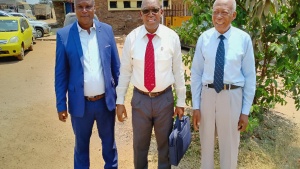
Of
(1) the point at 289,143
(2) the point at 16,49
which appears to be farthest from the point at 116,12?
(1) the point at 289,143

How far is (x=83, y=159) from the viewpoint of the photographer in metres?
3.04

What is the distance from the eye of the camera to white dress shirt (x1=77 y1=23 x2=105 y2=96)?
8.87 feet

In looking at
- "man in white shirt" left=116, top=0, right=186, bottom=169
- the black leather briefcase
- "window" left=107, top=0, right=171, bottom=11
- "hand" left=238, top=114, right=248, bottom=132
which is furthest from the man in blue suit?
"window" left=107, top=0, right=171, bottom=11

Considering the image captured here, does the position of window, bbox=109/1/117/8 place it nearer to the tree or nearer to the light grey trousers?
the tree

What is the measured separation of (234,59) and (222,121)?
23.4 inches

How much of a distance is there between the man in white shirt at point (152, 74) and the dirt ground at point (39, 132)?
1.07 metres

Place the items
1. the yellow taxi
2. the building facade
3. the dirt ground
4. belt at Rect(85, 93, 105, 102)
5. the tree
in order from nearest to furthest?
1. belt at Rect(85, 93, 105, 102)
2. the tree
3. the dirt ground
4. the yellow taxi
5. the building facade

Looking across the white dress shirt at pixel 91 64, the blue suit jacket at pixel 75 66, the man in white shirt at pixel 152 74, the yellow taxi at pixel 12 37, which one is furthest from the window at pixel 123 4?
the man in white shirt at pixel 152 74

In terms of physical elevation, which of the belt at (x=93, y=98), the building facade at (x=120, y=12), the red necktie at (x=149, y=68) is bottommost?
the belt at (x=93, y=98)

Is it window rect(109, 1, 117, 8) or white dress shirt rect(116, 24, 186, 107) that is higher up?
window rect(109, 1, 117, 8)

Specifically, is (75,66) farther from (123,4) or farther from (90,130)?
(123,4)

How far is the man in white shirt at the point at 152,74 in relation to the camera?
2.56 metres

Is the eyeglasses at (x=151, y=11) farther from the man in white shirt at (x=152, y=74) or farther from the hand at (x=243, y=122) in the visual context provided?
the hand at (x=243, y=122)

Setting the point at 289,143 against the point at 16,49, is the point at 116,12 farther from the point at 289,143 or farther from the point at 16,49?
the point at 289,143
